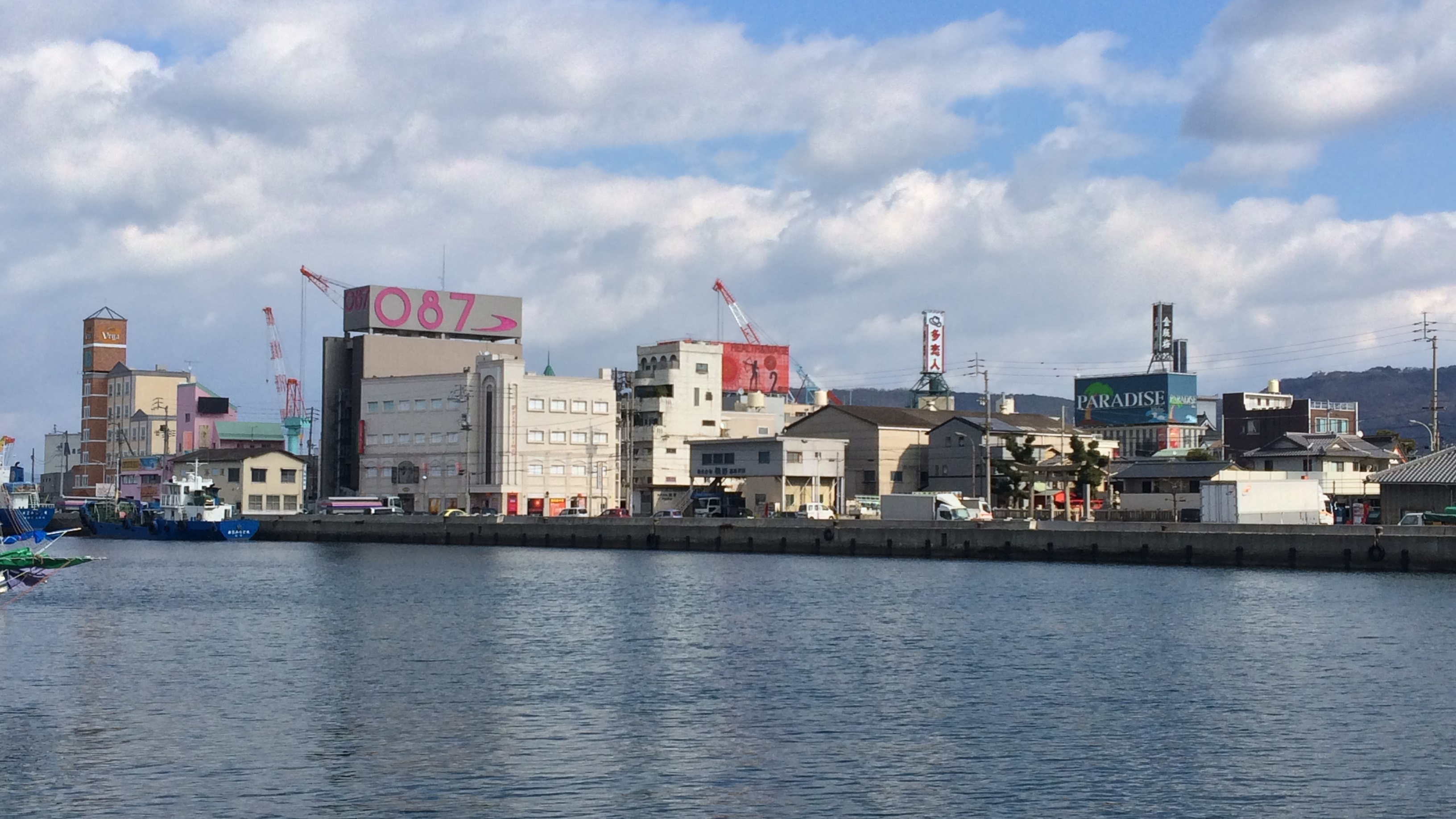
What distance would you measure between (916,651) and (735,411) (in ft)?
419

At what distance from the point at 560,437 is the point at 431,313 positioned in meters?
26.0

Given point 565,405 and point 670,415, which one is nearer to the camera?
point 565,405

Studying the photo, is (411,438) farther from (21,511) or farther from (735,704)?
(735,704)

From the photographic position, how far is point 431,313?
170875 millimetres

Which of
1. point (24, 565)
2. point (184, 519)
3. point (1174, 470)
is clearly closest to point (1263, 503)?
point (1174, 470)

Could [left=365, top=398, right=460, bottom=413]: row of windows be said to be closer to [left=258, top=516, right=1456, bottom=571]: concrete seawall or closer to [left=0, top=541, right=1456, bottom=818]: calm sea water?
[left=258, top=516, right=1456, bottom=571]: concrete seawall

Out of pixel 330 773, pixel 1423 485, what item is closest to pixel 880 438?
pixel 1423 485

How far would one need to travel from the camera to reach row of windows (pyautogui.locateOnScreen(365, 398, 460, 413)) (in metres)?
156

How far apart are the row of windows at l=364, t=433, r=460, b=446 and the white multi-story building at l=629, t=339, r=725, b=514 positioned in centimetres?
1804

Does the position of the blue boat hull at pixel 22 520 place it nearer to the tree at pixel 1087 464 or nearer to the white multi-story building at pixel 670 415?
the white multi-story building at pixel 670 415

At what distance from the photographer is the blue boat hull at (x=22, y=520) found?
9312 centimetres

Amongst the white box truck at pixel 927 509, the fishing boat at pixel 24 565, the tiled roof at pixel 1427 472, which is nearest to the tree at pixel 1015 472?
the white box truck at pixel 927 509

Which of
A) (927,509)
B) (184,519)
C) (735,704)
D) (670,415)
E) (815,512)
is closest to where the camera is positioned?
(735,704)

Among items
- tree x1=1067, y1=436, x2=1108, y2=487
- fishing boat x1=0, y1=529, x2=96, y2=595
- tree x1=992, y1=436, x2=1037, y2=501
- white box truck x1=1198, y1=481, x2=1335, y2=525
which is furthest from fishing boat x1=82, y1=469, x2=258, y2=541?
white box truck x1=1198, y1=481, x2=1335, y2=525
